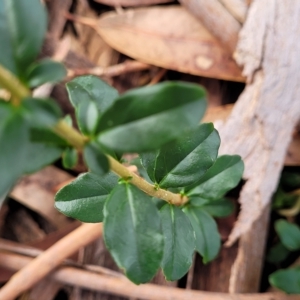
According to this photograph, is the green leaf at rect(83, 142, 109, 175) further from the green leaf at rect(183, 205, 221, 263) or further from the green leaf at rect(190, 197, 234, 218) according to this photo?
the green leaf at rect(190, 197, 234, 218)

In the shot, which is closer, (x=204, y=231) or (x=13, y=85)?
(x=13, y=85)

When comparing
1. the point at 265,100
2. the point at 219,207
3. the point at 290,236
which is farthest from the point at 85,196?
the point at 290,236

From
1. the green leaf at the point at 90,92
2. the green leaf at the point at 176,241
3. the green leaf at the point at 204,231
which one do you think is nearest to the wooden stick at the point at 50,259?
the green leaf at the point at 204,231

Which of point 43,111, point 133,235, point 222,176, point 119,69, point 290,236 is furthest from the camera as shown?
point 119,69

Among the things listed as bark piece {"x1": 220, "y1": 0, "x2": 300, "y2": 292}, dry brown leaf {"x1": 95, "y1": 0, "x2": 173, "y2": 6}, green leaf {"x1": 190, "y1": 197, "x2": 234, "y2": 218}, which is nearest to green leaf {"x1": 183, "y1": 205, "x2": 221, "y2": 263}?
green leaf {"x1": 190, "y1": 197, "x2": 234, "y2": 218}

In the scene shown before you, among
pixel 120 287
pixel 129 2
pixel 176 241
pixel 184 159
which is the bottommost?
pixel 120 287

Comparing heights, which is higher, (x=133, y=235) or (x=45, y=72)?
(x=45, y=72)

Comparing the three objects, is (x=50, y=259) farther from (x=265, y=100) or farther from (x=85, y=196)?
(x=265, y=100)

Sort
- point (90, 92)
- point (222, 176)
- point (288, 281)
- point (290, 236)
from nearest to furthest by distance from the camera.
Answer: point (90, 92) → point (222, 176) → point (288, 281) → point (290, 236)
